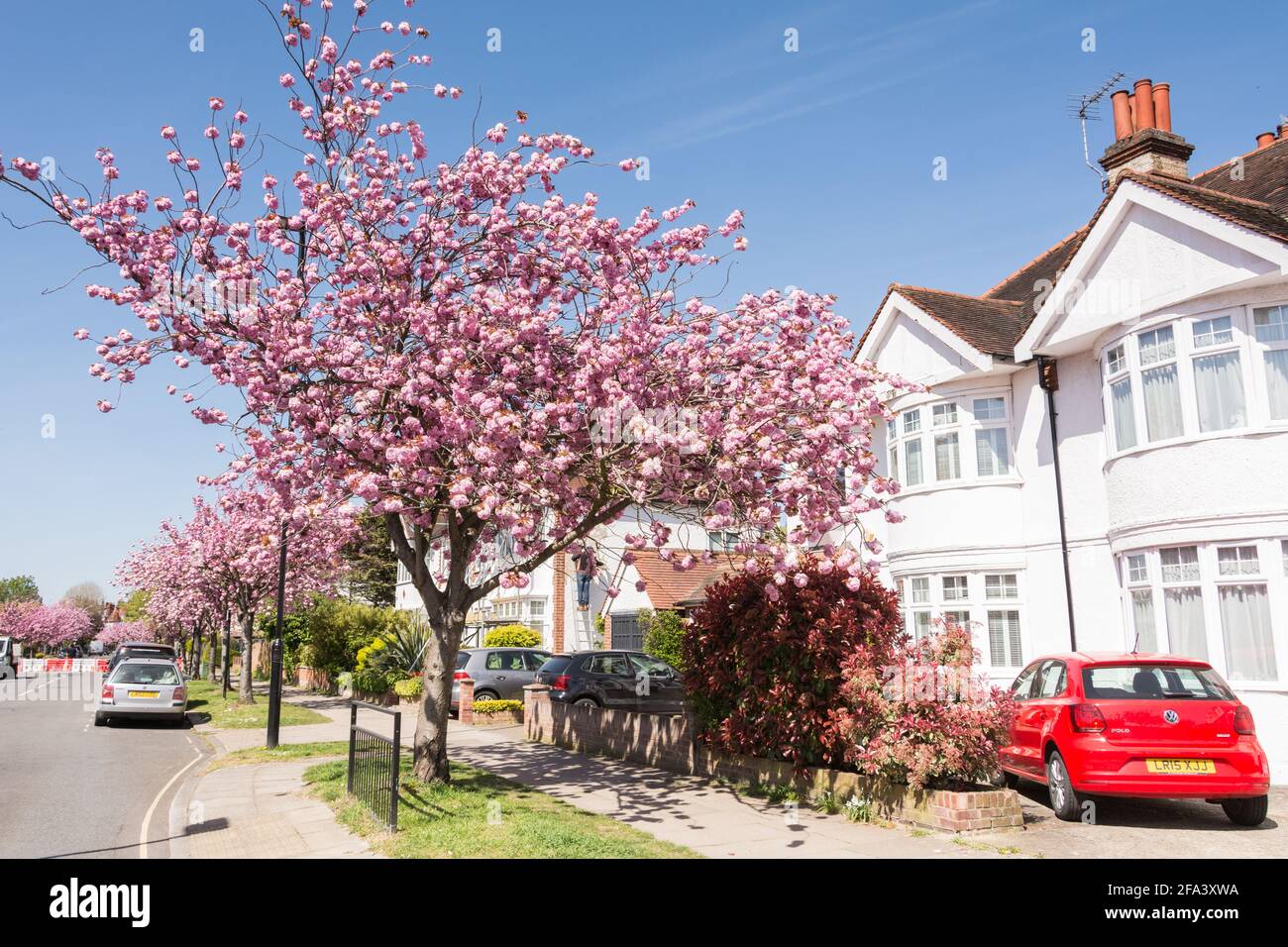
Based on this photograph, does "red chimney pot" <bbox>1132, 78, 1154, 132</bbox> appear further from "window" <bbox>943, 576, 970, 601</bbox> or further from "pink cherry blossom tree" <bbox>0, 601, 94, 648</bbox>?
"pink cherry blossom tree" <bbox>0, 601, 94, 648</bbox>

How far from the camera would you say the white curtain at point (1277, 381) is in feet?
41.6

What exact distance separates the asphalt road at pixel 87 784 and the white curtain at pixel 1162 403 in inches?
558

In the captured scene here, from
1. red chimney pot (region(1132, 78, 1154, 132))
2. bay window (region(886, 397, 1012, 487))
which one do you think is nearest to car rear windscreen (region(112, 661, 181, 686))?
bay window (region(886, 397, 1012, 487))

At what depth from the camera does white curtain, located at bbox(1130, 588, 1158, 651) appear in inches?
559

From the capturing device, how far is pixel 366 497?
28.9 ft

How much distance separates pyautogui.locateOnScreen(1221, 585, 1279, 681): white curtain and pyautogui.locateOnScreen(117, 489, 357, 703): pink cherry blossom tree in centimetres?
1550

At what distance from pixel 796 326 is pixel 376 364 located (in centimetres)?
474

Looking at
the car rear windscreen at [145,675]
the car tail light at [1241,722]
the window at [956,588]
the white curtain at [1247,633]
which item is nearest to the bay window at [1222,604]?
the white curtain at [1247,633]

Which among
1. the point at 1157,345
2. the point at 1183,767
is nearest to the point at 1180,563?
the point at 1157,345

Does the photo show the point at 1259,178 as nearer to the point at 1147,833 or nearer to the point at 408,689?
the point at 1147,833

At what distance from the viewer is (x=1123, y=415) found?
14750mm

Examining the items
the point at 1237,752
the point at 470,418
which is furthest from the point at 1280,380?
the point at 470,418

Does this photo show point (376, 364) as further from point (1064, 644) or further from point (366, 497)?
point (1064, 644)
